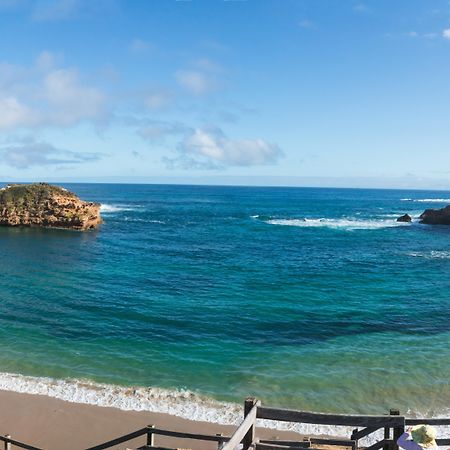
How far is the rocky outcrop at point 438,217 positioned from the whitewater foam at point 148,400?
241ft

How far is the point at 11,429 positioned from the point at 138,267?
25.8 meters

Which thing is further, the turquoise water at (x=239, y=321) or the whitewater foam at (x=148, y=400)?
the turquoise water at (x=239, y=321)

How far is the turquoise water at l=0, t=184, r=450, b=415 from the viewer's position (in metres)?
18.3

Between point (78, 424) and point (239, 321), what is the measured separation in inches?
476

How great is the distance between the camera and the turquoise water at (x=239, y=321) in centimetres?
1833

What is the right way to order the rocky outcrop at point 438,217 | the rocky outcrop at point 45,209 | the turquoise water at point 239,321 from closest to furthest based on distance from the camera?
the turquoise water at point 239,321 < the rocky outcrop at point 45,209 < the rocky outcrop at point 438,217

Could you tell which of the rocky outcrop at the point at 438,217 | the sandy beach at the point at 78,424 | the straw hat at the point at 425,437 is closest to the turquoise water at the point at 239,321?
the sandy beach at the point at 78,424

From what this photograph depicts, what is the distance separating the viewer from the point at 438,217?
82562 mm

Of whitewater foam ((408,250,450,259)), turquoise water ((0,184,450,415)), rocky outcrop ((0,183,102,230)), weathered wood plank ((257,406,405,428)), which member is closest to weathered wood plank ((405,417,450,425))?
weathered wood plank ((257,406,405,428))

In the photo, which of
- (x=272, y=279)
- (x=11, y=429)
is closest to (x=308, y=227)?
(x=272, y=279)

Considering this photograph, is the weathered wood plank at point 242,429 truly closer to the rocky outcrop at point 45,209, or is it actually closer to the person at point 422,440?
the person at point 422,440

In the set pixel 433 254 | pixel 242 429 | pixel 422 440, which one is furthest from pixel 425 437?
pixel 433 254

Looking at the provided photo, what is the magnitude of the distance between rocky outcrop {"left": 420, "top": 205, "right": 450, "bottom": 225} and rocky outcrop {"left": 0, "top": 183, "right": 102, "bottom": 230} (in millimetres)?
58970

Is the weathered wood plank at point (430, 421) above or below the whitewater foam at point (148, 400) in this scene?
above
